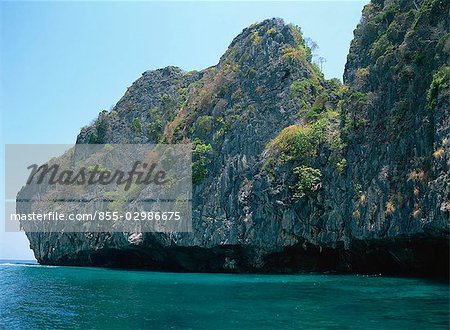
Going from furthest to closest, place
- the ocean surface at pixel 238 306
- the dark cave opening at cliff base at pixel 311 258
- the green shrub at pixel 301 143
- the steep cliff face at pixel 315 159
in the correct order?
1. the green shrub at pixel 301 143
2. the dark cave opening at cliff base at pixel 311 258
3. the steep cliff face at pixel 315 159
4. the ocean surface at pixel 238 306

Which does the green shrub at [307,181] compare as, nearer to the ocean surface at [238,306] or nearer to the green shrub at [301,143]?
the green shrub at [301,143]

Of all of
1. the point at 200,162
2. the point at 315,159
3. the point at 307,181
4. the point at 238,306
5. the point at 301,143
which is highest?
the point at 301,143

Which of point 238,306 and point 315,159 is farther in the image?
point 315,159

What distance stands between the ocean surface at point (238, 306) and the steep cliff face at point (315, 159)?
6292mm

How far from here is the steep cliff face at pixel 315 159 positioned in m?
28.7

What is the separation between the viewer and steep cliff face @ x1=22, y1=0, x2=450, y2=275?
28703 mm

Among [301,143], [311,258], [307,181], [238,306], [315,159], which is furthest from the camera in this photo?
[311,258]

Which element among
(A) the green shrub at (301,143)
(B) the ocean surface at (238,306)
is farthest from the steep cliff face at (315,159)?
(B) the ocean surface at (238,306)

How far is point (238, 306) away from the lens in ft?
65.0

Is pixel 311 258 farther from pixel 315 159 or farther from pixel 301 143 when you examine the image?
pixel 301 143

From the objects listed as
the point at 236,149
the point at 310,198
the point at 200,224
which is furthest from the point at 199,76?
the point at 310,198

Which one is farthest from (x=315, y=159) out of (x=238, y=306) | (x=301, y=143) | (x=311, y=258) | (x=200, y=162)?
(x=238, y=306)

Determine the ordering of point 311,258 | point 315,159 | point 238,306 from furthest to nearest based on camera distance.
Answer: point 311,258 → point 315,159 → point 238,306

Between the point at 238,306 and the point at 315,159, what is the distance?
20.7m
